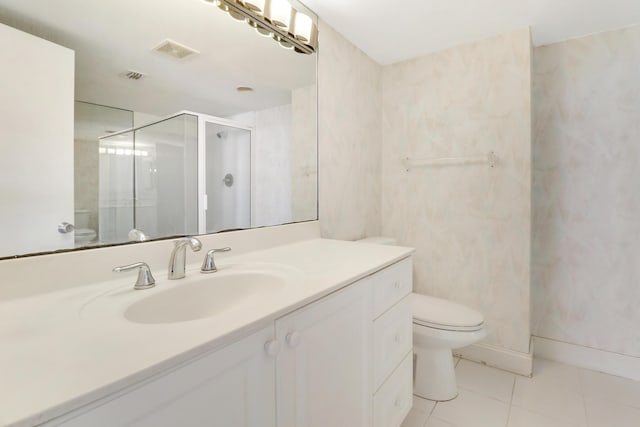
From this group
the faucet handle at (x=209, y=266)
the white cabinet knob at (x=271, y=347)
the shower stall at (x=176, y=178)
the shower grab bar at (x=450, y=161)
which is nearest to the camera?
the white cabinet knob at (x=271, y=347)

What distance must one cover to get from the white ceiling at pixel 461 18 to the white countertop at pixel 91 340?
4.86ft

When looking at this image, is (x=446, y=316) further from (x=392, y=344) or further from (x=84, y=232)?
(x=84, y=232)

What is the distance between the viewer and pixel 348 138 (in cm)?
194

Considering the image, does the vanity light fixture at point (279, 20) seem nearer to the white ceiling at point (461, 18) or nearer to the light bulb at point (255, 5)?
the light bulb at point (255, 5)

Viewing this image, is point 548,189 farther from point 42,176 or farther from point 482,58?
point 42,176

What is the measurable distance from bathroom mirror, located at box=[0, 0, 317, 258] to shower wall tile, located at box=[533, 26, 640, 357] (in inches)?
69.2

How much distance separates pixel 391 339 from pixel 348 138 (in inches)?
48.9

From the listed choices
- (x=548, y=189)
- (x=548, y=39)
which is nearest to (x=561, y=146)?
(x=548, y=189)

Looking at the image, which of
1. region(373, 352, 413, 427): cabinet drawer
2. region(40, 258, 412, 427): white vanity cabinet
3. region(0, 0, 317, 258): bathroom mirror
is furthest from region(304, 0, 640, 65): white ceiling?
region(373, 352, 413, 427): cabinet drawer

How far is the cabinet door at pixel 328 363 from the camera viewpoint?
2.35 ft

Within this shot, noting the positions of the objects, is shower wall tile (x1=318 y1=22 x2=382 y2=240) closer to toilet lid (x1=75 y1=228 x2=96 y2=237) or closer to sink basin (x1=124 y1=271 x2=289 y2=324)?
sink basin (x1=124 y1=271 x2=289 y2=324)

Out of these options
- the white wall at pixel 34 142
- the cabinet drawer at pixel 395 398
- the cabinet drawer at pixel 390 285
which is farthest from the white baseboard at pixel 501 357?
the white wall at pixel 34 142

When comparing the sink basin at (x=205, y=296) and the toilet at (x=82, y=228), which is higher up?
the toilet at (x=82, y=228)

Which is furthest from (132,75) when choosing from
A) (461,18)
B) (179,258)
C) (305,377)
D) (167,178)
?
(461,18)
